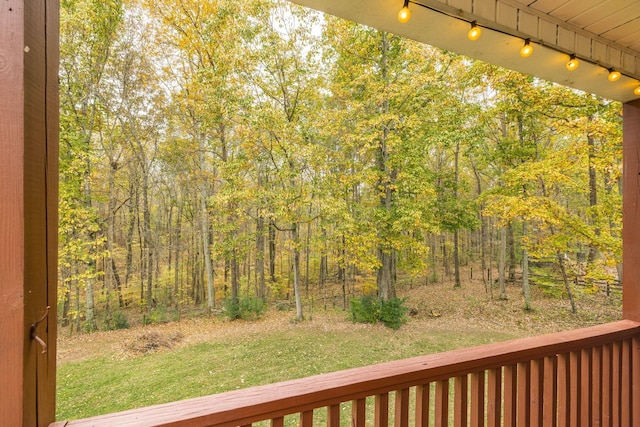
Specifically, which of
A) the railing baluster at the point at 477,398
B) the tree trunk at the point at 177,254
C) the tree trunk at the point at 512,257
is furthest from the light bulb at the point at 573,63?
the tree trunk at the point at 177,254

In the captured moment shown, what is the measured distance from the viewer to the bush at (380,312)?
6375mm

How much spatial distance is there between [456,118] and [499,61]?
6042 mm

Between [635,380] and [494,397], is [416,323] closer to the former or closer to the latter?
[635,380]

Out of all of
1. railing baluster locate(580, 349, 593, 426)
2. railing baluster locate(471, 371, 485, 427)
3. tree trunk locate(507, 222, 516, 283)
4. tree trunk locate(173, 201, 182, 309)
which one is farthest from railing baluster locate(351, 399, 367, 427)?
tree trunk locate(507, 222, 516, 283)

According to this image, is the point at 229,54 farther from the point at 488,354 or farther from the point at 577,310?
Answer: the point at 577,310

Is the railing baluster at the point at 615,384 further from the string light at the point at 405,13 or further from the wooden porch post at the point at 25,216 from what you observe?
the wooden porch post at the point at 25,216

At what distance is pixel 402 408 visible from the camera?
0.86 metres

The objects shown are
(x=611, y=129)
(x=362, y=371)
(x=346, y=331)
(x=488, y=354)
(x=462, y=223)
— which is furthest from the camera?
(x=462, y=223)

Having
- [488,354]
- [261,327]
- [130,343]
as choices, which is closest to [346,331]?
[261,327]

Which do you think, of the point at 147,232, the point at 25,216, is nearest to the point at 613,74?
the point at 25,216

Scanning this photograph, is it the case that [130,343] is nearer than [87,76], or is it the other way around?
[130,343]

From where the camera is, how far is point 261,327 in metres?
6.56

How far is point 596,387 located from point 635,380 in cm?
38

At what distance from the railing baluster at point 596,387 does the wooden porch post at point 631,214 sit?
0.45 m
